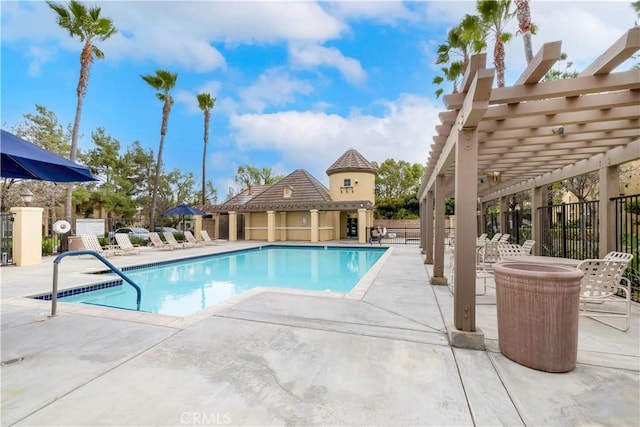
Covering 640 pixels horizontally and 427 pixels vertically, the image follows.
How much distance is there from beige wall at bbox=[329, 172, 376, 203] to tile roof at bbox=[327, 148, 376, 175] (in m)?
0.31

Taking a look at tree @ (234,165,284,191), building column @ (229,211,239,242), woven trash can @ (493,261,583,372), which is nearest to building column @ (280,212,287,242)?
building column @ (229,211,239,242)

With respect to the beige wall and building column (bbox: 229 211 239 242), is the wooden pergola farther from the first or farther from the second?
building column (bbox: 229 211 239 242)

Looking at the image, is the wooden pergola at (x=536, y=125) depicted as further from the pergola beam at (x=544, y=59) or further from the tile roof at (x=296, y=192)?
the tile roof at (x=296, y=192)

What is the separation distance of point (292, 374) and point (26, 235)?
12279mm

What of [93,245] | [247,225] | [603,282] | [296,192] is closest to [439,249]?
[603,282]

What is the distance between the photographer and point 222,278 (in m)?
10.1

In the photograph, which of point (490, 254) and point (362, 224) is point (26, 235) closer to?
point (490, 254)

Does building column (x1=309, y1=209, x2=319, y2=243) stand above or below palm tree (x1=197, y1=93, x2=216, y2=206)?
below

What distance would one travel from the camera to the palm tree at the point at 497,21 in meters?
12.2

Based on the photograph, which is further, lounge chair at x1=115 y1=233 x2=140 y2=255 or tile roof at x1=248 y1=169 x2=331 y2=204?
tile roof at x1=248 y1=169 x2=331 y2=204

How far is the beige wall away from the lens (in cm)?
2244

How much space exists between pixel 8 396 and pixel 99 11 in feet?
55.7

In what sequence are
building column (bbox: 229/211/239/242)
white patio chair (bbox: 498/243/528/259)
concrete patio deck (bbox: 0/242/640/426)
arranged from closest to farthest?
concrete patio deck (bbox: 0/242/640/426), white patio chair (bbox: 498/243/528/259), building column (bbox: 229/211/239/242)

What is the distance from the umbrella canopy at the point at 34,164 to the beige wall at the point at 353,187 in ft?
63.6
